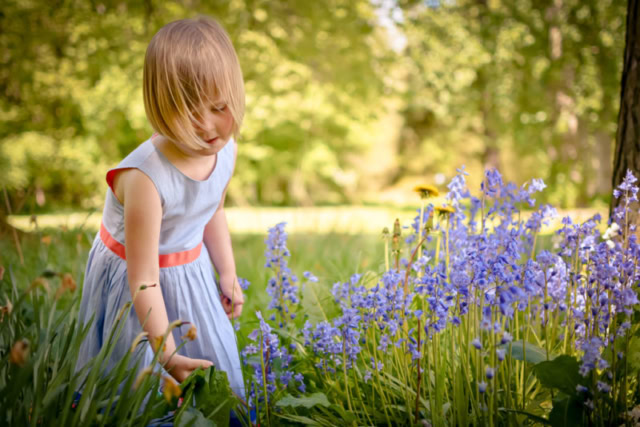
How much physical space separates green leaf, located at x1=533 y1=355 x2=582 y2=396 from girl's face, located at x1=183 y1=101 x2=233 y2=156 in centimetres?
121

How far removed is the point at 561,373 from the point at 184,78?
143 cm

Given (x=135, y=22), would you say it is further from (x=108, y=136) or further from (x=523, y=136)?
(x=523, y=136)

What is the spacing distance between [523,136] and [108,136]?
29.4 ft

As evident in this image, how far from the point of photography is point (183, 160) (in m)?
1.76

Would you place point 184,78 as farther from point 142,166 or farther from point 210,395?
point 210,395

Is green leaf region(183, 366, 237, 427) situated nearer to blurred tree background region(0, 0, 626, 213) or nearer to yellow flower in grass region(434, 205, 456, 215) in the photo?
yellow flower in grass region(434, 205, 456, 215)

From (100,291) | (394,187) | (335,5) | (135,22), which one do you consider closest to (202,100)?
(100,291)

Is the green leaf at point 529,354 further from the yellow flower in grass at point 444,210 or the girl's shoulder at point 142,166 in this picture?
the girl's shoulder at point 142,166

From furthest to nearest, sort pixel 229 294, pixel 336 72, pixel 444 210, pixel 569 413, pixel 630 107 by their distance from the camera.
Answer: pixel 336 72 → pixel 630 107 → pixel 229 294 → pixel 444 210 → pixel 569 413

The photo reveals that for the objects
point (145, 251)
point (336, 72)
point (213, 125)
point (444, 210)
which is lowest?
point (145, 251)

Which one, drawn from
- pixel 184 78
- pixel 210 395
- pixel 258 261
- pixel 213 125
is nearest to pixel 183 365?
pixel 210 395

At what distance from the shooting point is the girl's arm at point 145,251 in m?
1.58

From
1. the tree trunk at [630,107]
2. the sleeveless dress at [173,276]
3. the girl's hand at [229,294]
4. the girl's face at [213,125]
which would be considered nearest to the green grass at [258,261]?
the girl's hand at [229,294]

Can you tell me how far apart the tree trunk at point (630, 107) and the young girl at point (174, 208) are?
1.74 m
